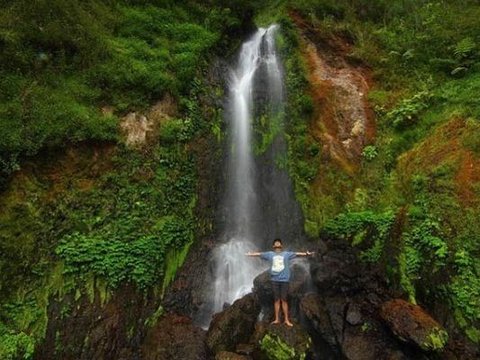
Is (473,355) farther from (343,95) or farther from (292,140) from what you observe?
(343,95)

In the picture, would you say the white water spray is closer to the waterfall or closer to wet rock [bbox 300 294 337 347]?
the waterfall

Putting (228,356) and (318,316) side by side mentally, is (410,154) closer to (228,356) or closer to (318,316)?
(318,316)

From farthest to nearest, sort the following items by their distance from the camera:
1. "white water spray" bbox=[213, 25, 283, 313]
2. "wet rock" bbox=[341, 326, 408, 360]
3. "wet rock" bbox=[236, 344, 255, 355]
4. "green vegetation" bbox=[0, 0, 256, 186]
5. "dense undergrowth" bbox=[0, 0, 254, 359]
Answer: "white water spray" bbox=[213, 25, 283, 313] < "green vegetation" bbox=[0, 0, 256, 186] < "dense undergrowth" bbox=[0, 0, 254, 359] < "wet rock" bbox=[236, 344, 255, 355] < "wet rock" bbox=[341, 326, 408, 360]

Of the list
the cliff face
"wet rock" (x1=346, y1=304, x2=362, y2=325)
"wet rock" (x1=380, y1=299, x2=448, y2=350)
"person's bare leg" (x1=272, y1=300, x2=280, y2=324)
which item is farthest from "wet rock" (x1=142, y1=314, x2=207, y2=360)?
"wet rock" (x1=380, y1=299, x2=448, y2=350)

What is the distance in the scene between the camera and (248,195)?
35.9ft

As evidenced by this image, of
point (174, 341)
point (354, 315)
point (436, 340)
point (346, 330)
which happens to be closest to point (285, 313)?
point (346, 330)

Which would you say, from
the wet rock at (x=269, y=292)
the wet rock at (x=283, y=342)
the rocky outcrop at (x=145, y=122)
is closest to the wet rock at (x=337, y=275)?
the wet rock at (x=269, y=292)

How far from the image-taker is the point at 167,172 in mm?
9711

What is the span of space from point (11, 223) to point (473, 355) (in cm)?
854

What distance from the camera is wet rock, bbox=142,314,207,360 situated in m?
7.28

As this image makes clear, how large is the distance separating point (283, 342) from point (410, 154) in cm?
575

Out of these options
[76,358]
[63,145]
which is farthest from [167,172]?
[76,358]

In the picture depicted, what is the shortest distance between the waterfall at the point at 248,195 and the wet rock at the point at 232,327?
4.02 feet

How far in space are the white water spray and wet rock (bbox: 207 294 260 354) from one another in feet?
4.18
